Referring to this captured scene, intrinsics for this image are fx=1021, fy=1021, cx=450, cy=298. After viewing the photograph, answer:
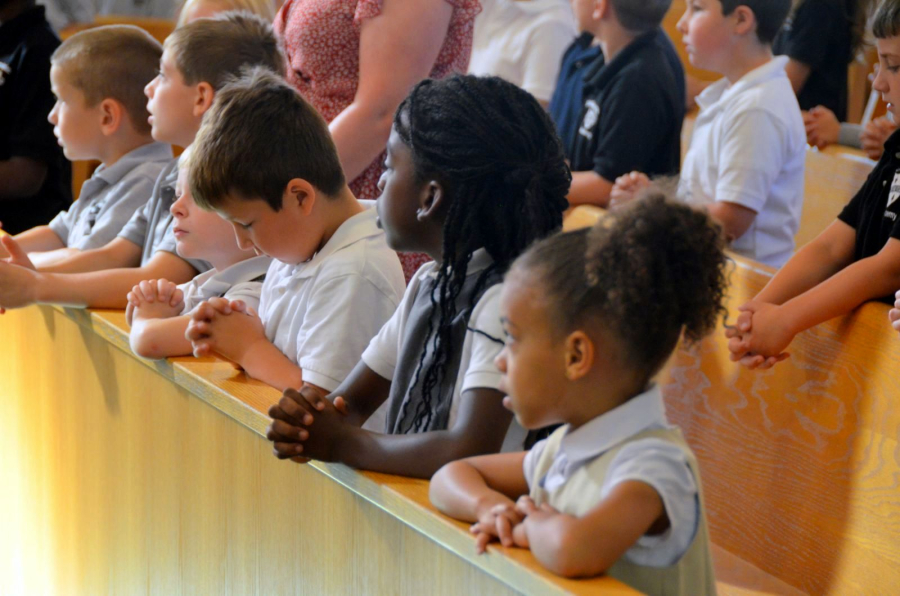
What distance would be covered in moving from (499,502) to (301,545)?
0.46 meters

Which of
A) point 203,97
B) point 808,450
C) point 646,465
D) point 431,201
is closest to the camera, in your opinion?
point 646,465

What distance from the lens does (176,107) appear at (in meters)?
2.47

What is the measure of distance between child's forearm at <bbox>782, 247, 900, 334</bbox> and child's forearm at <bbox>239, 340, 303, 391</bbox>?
92cm

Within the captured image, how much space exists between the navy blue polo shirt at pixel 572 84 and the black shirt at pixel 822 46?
2.70 feet

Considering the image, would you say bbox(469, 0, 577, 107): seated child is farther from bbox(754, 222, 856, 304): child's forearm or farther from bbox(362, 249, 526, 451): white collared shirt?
bbox(362, 249, 526, 451): white collared shirt

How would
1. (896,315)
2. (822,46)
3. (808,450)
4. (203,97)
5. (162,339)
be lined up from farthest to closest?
1. (822,46)
2. (203,97)
3. (808,450)
4. (162,339)
5. (896,315)

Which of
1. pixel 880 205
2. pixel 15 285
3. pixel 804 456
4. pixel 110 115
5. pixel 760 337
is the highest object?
pixel 880 205

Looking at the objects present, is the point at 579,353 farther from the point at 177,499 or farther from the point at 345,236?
the point at 177,499

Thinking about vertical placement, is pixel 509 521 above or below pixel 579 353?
below

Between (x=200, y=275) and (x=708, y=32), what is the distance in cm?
162

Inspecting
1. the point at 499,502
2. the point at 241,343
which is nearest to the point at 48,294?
the point at 241,343

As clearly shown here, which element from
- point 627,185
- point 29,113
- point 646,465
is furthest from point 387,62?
point 29,113

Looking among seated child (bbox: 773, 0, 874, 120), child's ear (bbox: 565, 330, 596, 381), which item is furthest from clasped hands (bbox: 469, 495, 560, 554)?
seated child (bbox: 773, 0, 874, 120)

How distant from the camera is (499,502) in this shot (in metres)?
1.21
